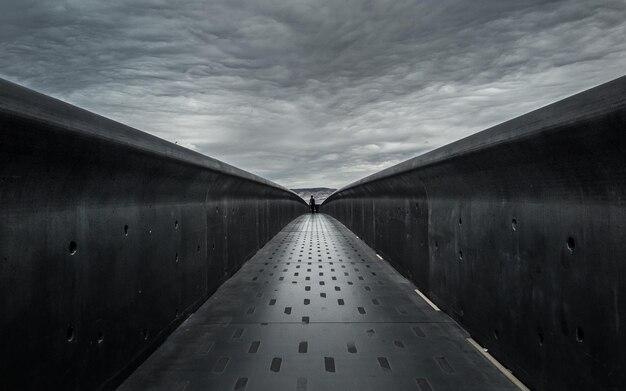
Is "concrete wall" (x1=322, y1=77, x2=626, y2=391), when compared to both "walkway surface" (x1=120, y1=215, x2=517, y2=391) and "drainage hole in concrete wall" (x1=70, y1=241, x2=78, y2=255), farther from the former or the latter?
"drainage hole in concrete wall" (x1=70, y1=241, x2=78, y2=255)

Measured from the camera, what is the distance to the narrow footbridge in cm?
189

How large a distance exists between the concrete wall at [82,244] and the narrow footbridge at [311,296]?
0.01m

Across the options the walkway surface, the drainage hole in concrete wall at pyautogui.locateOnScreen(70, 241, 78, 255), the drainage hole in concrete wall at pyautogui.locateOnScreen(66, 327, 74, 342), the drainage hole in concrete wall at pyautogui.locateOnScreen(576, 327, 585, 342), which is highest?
the drainage hole in concrete wall at pyautogui.locateOnScreen(70, 241, 78, 255)

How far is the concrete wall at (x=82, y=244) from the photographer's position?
71.1 inches

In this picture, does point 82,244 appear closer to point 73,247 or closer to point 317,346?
point 73,247

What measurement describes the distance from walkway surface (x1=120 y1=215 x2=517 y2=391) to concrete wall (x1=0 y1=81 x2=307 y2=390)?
386 mm

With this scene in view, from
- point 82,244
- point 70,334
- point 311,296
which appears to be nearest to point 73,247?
point 82,244

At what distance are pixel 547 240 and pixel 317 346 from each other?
2039 mm

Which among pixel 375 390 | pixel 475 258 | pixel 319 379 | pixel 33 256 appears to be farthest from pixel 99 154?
pixel 475 258

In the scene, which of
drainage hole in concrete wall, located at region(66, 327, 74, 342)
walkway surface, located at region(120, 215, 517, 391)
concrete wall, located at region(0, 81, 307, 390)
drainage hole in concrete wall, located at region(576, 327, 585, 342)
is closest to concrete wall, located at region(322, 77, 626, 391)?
drainage hole in concrete wall, located at region(576, 327, 585, 342)

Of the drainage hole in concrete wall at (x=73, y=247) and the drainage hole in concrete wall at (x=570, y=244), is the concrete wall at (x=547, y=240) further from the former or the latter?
the drainage hole in concrete wall at (x=73, y=247)

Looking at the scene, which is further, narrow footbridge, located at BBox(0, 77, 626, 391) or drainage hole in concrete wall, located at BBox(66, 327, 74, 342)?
drainage hole in concrete wall, located at BBox(66, 327, 74, 342)

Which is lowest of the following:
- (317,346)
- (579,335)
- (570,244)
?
(317,346)

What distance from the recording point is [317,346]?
3.34 m
